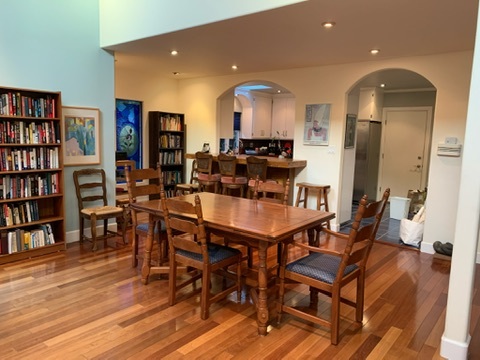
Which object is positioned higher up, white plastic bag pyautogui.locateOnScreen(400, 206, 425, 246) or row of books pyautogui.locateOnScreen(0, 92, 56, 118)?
row of books pyautogui.locateOnScreen(0, 92, 56, 118)

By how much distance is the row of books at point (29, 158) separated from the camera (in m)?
3.61

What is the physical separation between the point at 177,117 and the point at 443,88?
452 centimetres

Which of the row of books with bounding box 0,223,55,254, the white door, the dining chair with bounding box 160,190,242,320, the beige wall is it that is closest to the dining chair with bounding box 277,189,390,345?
the dining chair with bounding box 160,190,242,320

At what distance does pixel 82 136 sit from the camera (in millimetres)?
4426

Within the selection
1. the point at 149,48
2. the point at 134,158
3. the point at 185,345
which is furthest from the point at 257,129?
the point at 185,345

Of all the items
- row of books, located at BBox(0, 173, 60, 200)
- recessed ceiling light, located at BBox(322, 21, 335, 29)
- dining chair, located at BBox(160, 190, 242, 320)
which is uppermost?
recessed ceiling light, located at BBox(322, 21, 335, 29)

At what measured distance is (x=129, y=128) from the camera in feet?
21.5

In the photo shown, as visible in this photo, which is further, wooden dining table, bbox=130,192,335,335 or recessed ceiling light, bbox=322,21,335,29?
recessed ceiling light, bbox=322,21,335,29

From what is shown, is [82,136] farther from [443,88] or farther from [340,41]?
[443,88]

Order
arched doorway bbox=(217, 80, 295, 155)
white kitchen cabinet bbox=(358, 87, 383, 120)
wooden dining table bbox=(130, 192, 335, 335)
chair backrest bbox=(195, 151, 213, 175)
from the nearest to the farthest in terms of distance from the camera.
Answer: wooden dining table bbox=(130, 192, 335, 335) < chair backrest bbox=(195, 151, 213, 175) < white kitchen cabinet bbox=(358, 87, 383, 120) < arched doorway bbox=(217, 80, 295, 155)

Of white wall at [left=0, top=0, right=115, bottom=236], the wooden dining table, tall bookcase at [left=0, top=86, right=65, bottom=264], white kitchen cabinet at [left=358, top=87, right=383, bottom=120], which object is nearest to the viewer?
the wooden dining table

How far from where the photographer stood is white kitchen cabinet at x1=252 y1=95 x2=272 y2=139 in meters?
8.93

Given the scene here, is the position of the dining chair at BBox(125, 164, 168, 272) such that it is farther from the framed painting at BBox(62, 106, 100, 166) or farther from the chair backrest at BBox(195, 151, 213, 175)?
the chair backrest at BBox(195, 151, 213, 175)

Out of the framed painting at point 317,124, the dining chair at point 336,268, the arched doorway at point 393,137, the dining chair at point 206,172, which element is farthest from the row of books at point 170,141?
the dining chair at point 336,268
